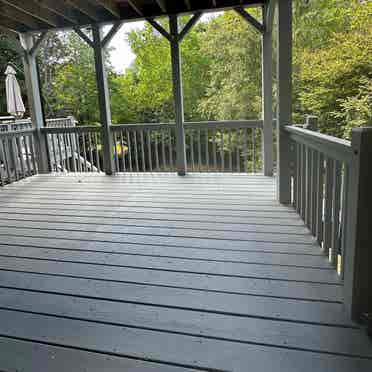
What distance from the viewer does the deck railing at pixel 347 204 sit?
1.48 m

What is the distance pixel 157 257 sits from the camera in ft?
8.34

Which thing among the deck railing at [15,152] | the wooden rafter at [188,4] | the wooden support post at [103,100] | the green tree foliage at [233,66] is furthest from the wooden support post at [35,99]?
the green tree foliage at [233,66]

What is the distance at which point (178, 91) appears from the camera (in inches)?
216

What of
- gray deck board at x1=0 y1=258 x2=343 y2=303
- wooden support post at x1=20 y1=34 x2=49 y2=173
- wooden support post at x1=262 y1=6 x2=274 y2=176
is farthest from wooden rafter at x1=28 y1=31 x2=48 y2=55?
gray deck board at x1=0 y1=258 x2=343 y2=303

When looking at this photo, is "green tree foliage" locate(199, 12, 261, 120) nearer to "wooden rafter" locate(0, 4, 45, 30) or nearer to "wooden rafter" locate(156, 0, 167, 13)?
"wooden rafter" locate(156, 0, 167, 13)

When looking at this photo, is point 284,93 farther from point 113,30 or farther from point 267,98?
point 113,30

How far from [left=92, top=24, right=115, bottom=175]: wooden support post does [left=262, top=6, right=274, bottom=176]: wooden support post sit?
2801 mm

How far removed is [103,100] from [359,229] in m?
5.28

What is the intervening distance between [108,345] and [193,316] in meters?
0.47

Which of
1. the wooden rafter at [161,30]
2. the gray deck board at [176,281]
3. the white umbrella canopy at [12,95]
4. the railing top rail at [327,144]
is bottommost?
the gray deck board at [176,281]

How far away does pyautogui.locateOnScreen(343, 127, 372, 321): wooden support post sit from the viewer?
1.45 meters

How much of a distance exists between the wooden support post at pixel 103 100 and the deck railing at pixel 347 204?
410 centimetres

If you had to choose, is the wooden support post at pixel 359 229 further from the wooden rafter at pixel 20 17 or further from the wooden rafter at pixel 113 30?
the wooden rafter at pixel 20 17

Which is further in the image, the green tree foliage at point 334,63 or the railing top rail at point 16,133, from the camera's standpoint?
the green tree foliage at point 334,63
